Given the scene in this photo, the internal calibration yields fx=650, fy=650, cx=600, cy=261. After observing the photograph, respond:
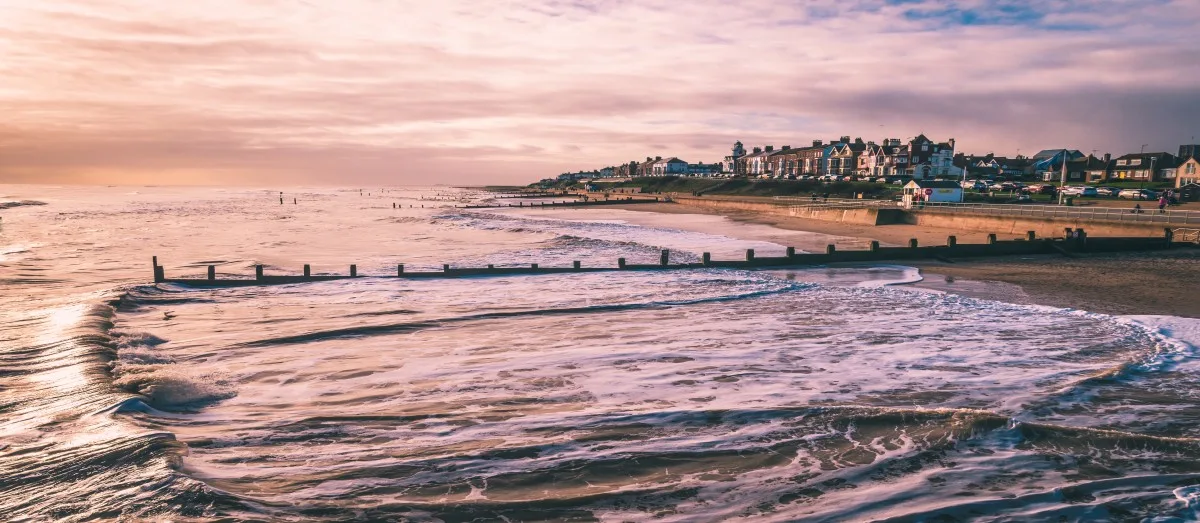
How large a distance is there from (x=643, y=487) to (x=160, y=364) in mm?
10696

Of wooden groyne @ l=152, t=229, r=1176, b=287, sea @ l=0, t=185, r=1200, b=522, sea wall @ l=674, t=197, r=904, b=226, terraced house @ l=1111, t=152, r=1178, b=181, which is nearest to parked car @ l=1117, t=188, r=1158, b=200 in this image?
sea wall @ l=674, t=197, r=904, b=226

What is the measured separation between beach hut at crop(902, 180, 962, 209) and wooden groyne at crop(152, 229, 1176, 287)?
2094cm

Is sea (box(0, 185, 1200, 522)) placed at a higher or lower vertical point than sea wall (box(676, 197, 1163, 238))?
lower

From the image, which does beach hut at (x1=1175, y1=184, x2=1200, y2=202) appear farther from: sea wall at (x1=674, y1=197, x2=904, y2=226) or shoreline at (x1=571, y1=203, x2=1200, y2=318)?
shoreline at (x1=571, y1=203, x2=1200, y2=318)

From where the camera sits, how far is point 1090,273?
942 inches

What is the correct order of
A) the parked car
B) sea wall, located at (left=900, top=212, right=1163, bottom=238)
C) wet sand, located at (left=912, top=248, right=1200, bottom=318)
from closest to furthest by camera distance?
wet sand, located at (left=912, top=248, right=1200, bottom=318) → sea wall, located at (left=900, top=212, right=1163, bottom=238) → the parked car

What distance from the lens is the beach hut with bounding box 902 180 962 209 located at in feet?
166

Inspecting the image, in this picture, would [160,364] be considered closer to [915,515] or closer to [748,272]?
[915,515]

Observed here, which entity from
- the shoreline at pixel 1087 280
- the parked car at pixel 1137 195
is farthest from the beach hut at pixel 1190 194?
the shoreline at pixel 1087 280

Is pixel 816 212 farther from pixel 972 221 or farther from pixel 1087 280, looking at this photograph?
pixel 1087 280

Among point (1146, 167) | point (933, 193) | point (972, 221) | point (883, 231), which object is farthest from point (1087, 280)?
point (1146, 167)

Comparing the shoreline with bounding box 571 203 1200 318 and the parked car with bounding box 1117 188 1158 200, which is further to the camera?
the parked car with bounding box 1117 188 1158 200

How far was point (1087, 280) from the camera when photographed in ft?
Result: 73.7

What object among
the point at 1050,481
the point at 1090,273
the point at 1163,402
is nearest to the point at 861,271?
the point at 1090,273
